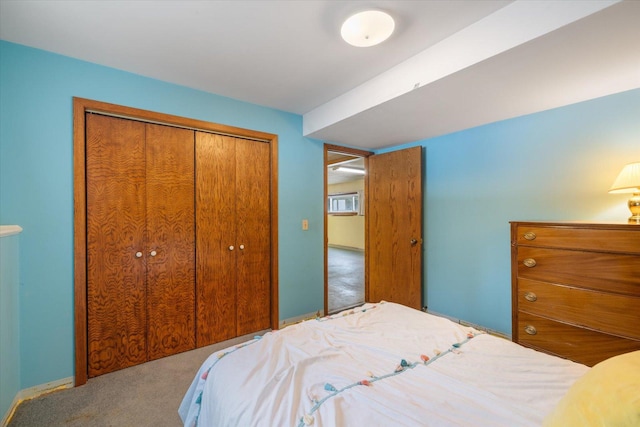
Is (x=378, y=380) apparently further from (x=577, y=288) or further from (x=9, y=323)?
(x=9, y=323)

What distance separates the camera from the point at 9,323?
63.7 inches

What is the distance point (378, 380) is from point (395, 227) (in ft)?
7.80

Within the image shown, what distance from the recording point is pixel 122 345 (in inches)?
82.3

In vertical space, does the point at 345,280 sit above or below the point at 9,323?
below

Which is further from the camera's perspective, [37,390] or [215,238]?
[215,238]

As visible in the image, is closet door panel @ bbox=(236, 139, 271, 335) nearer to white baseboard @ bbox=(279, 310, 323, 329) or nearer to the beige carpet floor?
white baseboard @ bbox=(279, 310, 323, 329)

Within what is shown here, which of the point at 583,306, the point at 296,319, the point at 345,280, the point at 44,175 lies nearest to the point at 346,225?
the point at 345,280

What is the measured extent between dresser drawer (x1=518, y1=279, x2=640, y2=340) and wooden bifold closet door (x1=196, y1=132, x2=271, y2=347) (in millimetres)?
2303

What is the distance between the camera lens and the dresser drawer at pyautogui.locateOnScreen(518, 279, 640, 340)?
153cm

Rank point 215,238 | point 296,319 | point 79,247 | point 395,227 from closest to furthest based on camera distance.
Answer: point 79,247 < point 215,238 < point 296,319 < point 395,227

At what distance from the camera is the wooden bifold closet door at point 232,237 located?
2475mm

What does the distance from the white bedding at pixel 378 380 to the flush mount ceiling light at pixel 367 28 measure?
173 centimetres

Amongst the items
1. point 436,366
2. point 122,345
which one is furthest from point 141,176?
point 436,366

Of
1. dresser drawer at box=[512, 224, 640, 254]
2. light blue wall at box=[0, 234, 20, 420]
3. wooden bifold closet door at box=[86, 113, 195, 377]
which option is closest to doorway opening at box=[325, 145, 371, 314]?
wooden bifold closet door at box=[86, 113, 195, 377]
